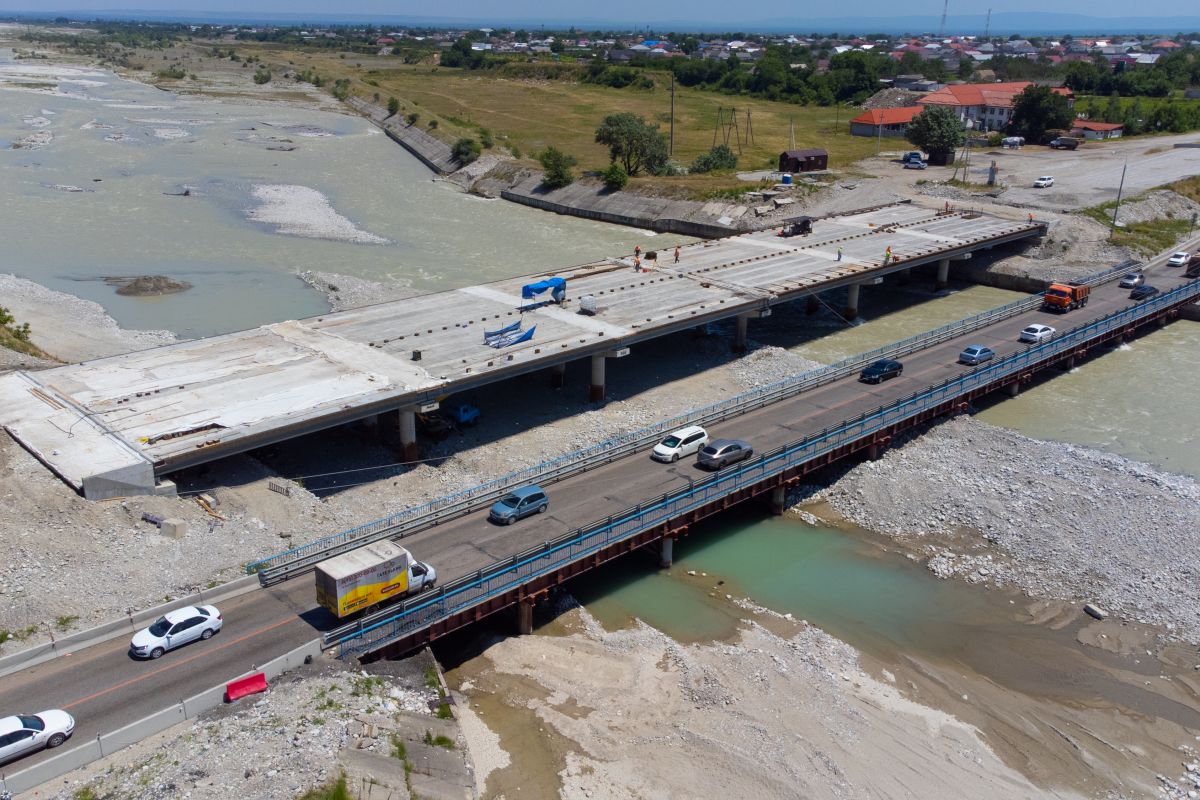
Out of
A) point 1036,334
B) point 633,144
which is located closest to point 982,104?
point 633,144

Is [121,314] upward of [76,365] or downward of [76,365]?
downward

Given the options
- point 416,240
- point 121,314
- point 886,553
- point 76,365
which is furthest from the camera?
point 416,240

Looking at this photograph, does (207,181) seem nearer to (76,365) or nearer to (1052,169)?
(76,365)

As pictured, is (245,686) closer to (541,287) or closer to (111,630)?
(111,630)

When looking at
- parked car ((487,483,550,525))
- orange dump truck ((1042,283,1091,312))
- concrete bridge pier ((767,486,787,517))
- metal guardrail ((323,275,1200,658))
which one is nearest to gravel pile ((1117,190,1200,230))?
orange dump truck ((1042,283,1091,312))

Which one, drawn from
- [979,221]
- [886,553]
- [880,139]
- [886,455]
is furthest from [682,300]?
[880,139]

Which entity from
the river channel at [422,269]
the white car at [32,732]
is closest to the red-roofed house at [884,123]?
the river channel at [422,269]
